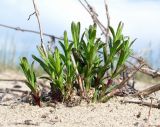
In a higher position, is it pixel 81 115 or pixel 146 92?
pixel 146 92

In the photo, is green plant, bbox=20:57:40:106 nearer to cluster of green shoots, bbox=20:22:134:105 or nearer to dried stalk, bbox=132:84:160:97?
cluster of green shoots, bbox=20:22:134:105

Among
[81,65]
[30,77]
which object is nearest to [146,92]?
[81,65]

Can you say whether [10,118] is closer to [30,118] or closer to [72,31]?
[30,118]

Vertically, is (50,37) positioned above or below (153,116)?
above

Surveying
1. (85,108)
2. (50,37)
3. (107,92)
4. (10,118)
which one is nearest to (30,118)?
(10,118)

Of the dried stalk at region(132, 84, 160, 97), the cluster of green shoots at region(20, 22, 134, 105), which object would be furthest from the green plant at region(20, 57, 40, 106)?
the dried stalk at region(132, 84, 160, 97)

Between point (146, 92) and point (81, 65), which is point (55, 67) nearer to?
point (81, 65)

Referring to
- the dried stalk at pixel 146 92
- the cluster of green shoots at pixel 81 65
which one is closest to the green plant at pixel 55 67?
the cluster of green shoots at pixel 81 65
